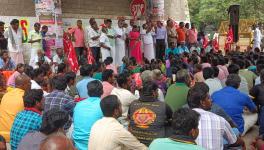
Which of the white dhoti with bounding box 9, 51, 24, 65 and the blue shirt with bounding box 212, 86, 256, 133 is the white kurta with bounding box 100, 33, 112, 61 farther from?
the blue shirt with bounding box 212, 86, 256, 133

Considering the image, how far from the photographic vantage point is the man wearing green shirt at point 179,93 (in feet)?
20.1

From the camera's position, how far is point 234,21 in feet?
63.3

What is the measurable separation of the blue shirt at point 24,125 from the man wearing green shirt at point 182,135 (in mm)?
1673

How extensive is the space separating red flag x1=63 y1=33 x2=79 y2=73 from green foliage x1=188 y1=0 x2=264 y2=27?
22568 millimetres

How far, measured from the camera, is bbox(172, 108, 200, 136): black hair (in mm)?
3297

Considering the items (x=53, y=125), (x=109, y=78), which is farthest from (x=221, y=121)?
(x=109, y=78)

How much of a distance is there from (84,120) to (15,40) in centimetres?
707

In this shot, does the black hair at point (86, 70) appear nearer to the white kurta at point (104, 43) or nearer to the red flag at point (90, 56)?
the red flag at point (90, 56)

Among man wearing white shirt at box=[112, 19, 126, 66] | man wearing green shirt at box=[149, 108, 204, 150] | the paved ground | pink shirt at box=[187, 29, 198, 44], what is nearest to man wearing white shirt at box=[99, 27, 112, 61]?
man wearing white shirt at box=[112, 19, 126, 66]

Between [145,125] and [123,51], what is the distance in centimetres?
950

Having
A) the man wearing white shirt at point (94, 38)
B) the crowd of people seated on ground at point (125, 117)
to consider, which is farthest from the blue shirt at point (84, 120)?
the man wearing white shirt at point (94, 38)

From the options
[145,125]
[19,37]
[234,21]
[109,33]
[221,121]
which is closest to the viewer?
[221,121]

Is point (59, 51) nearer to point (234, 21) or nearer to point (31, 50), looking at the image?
point (31, 50)

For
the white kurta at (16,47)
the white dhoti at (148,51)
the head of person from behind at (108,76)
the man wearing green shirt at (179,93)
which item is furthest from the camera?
the white dhoti at (148,51)
